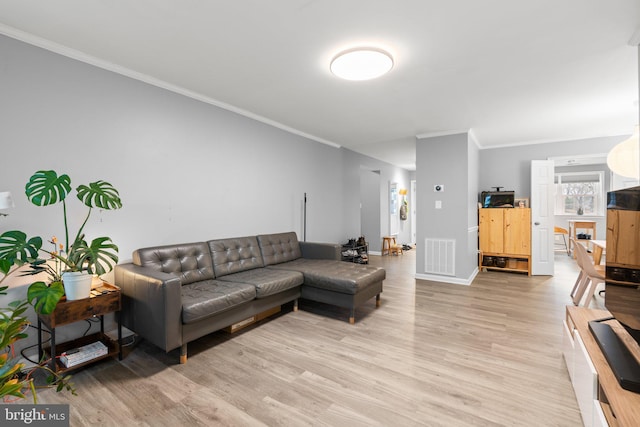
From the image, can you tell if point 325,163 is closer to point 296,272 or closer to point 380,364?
point 296,272

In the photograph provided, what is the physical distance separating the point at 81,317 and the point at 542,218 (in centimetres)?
666

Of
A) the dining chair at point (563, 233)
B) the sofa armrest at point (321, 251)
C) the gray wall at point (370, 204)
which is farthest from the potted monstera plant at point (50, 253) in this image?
the dining chair at point (563, 233)

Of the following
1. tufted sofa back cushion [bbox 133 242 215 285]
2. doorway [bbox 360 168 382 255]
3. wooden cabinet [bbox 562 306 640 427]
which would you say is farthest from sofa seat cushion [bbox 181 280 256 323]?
doorway [bbox 360 168 382 255]

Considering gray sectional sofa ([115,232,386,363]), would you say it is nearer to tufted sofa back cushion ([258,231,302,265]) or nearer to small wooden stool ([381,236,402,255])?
tufted sofa back cushion ([258,231,302,265])

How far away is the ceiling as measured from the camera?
1893 mm

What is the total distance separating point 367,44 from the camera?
7.51ft

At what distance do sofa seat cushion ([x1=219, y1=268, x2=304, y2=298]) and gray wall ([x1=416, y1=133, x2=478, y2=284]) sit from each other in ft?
8.72

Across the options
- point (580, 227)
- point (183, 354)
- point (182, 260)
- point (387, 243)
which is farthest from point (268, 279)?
point (580, 227)

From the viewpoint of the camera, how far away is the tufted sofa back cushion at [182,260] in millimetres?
2656

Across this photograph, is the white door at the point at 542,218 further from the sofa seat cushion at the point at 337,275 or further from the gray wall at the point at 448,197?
the sofa seat cushion at the point at 337,275

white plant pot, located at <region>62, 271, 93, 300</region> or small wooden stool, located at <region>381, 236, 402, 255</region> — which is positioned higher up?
white plant pot, located at <region>62, 271, 93, 300</region>

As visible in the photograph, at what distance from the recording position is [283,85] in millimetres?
3035

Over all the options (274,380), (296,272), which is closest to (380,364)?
(274,380)

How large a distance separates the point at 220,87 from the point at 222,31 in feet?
3.38
